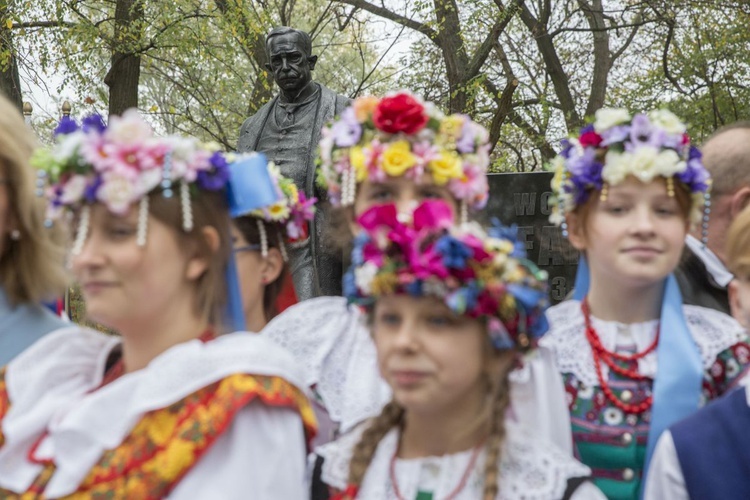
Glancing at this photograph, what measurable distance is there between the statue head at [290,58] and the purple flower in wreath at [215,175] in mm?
4374

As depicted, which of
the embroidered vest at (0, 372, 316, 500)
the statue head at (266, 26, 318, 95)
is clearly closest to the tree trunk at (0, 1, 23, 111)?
the statue head at (266, 26, 318, 95)

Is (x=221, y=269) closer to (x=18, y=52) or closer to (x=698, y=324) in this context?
(x=698, y=324)

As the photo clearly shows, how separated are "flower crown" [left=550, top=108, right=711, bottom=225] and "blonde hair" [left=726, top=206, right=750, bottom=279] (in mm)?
219

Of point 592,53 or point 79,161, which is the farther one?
point 592,53

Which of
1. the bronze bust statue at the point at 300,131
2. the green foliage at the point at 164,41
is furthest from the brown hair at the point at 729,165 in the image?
the green foliage at the point at 164,41

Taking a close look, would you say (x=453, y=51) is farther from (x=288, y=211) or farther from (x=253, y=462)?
(x=253, y=462)

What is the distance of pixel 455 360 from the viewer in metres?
2.19

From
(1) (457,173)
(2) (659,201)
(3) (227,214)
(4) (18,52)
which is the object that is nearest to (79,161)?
(3) (227,214)

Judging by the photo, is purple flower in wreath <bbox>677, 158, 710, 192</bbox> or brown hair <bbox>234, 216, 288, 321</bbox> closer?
purple flower in wreath <bbox>677, 158, 710, 192</bbox>

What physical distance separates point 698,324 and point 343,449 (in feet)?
4.04

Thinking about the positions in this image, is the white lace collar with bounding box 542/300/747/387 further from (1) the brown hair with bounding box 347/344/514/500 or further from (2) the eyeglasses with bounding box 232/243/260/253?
(2) the eyeglasses with bounding box 232/243/260/253

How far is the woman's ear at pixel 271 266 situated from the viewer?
3.44 meters

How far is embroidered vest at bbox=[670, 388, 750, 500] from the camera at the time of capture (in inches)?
95.3

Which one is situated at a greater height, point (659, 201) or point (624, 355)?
point (659, 201)
